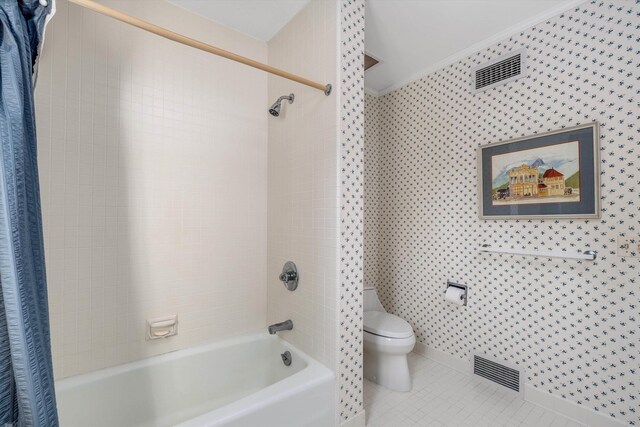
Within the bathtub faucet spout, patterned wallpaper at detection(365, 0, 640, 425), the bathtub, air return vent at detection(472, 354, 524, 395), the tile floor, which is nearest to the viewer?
the bathtub

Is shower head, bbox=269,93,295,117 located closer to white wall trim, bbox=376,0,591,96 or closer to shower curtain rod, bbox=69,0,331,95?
shower curtain rod, bbox=69,0,331,95

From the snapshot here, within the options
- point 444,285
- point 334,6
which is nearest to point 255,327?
point 444,285

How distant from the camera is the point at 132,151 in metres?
1.57

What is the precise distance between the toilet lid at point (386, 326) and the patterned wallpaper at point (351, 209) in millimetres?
442

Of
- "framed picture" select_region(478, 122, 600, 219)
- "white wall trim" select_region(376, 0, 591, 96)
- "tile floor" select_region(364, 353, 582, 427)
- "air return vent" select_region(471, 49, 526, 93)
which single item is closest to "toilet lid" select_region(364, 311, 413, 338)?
"tile floor" select_region(364, 353, 582, 427)

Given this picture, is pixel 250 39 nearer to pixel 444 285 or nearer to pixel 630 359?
pixel 444 285

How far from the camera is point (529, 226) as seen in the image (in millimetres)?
1826

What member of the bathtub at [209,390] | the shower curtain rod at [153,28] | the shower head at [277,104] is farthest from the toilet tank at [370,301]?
the shower curtain rod at [153,28]

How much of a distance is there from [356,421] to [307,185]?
1.38 metres

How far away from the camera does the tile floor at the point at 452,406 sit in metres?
1.64

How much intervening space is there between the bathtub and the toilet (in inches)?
23.2

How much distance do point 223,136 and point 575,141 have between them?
2154 mm

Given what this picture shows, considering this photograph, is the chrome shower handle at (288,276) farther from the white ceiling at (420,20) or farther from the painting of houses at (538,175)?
the white ceiling at (420,20)

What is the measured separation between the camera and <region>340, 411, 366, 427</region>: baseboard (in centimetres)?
154
